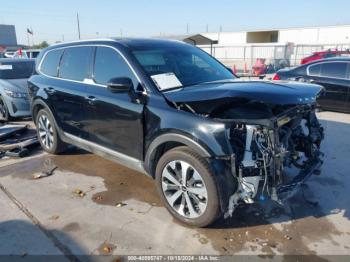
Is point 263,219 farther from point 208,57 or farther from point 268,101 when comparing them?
point 208,57

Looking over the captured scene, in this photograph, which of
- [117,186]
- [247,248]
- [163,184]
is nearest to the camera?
[247,248]

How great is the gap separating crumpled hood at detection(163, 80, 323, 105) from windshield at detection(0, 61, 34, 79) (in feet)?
23.0

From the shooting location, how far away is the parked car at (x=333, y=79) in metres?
8.30

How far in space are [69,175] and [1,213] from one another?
1.22 meters

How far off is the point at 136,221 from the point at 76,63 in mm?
2524

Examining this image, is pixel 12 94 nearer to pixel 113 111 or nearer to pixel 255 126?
pixel 113 111

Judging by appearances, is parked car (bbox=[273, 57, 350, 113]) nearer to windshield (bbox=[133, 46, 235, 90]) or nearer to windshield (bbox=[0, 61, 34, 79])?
windshield (bbox=[133, 46, 235, 90])

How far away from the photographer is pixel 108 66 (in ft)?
13.5

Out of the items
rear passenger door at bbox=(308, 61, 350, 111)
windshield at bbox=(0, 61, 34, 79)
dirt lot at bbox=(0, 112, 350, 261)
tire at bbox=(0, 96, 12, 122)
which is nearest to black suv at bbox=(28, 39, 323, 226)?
dirt lot at bbox=(0, 112, 350, 261)

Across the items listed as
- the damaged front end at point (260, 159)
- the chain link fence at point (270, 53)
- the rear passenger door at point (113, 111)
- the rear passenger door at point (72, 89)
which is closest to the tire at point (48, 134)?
the rear passenger door at point (72, 89)

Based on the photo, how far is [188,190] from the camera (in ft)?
11.0

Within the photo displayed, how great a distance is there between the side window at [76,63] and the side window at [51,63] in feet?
0.62

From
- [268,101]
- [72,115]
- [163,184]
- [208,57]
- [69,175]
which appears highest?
[208,57]

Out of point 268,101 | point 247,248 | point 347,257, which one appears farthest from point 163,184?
point 347,257
